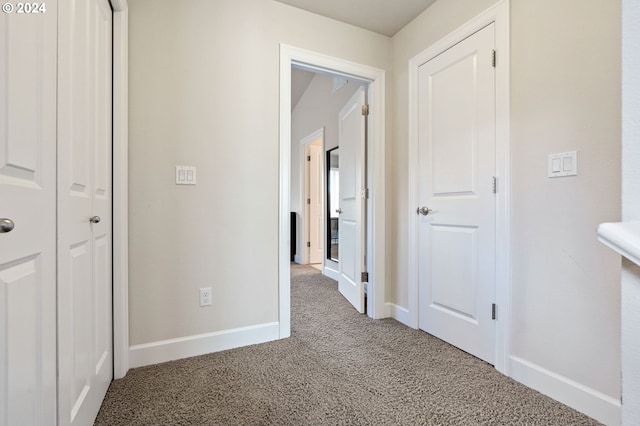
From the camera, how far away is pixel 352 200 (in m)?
2.95

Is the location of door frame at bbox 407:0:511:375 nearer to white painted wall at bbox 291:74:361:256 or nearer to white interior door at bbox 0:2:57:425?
white painted wall at bbox 291:74:361:256

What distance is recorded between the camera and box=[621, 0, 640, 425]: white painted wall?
43cm

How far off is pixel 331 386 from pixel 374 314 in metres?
1.07

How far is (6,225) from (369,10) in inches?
97.0

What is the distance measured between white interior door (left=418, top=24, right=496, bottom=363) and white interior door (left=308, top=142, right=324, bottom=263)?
3001 mm

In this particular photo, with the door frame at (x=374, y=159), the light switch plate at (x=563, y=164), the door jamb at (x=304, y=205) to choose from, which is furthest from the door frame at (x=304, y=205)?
the light switch plate at (x=563, y=164)

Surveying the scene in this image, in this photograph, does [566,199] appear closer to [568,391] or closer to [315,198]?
[568,391]

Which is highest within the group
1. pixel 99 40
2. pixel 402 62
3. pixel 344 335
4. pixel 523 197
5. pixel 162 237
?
pixel 402 62

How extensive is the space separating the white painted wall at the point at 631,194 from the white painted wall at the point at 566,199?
1.05 metres

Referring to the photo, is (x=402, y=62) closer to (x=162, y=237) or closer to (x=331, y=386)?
(x=162, y=237)

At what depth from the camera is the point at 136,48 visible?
5.62 ft

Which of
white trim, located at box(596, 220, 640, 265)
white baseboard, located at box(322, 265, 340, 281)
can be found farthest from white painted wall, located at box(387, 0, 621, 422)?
white baseboard, located at box(322, 265, 340, 281)

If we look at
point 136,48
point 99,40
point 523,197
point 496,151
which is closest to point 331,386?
point 523,197

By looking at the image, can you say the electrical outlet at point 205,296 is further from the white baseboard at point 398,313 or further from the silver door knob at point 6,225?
the white baseboard at point 398,313
